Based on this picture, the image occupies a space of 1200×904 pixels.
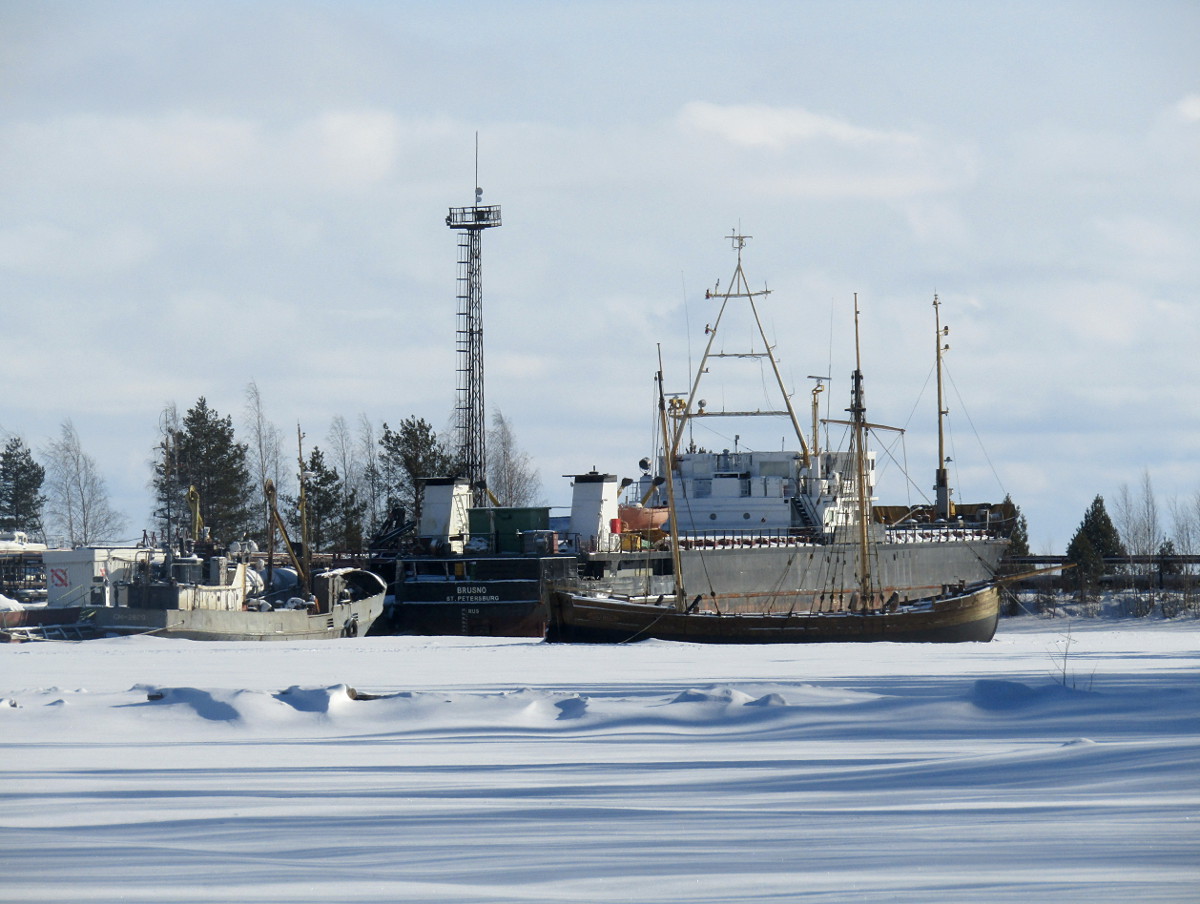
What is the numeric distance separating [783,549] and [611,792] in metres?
41.4

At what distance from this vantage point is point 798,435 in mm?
58906

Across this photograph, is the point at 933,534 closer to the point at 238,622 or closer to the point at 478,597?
the point at 478,597

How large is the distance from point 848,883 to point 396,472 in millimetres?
69117

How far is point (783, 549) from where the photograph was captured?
50.9 metres

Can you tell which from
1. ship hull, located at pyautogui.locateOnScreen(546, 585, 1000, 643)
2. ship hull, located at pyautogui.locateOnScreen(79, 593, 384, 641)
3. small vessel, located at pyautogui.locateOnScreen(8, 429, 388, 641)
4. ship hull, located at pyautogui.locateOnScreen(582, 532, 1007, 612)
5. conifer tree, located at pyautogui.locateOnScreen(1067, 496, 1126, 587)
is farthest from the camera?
conifer tree, located at pyautogui.locateOnScreen(1067, 496, 1126, 587)

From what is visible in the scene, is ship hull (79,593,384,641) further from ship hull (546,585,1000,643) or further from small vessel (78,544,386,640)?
ship hull (546,585,1000,643)

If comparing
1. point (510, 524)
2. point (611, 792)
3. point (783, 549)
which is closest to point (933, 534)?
point (783, 549)

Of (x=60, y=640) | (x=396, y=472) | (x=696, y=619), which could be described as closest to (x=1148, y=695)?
(x=696, y=619)

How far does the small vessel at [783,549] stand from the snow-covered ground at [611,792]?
2137 centimetres

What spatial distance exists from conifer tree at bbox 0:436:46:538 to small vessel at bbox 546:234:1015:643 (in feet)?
137

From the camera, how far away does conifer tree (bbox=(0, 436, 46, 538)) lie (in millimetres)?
79375

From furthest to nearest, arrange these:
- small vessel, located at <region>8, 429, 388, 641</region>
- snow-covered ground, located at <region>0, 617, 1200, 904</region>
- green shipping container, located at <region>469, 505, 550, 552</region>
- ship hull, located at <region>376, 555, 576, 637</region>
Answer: green shipping container, located at <region>469, 505, 550, 552</region>, ship hull, located at <region>376, 555, 576, 637</region>, small vessel, located at <region>8, 429, 388, 641</region>, snow-covered ground, located at <region>0, 617, 1200, 904</region>

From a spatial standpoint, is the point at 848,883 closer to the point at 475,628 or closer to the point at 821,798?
the point at 821,798

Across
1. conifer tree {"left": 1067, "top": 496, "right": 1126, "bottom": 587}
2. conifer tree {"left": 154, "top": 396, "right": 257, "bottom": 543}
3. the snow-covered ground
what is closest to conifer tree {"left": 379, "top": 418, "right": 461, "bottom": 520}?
conifer tree {"left": 154, "top": 396, "right": 257, "bottom": 543}
